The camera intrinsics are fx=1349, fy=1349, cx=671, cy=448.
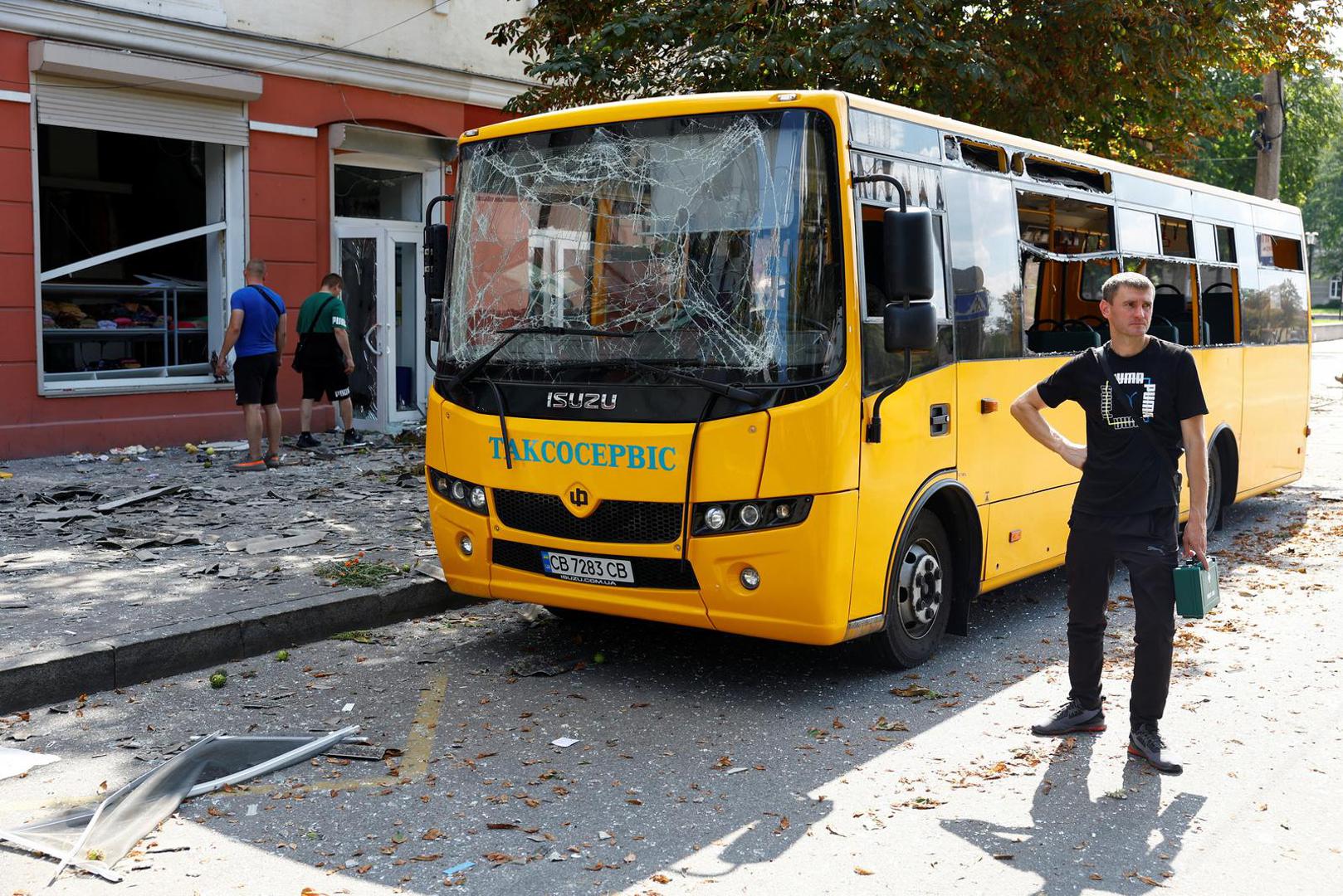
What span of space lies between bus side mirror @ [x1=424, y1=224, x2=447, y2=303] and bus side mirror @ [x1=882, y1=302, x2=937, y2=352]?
2.48 m

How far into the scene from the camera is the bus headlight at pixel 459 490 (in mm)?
6508

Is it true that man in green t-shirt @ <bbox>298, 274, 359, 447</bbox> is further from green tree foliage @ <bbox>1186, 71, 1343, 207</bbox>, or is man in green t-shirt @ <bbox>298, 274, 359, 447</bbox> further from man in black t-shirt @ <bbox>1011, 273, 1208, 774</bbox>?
green tree foliage @ <bbox>1186, 71, 1343, 207</bbox>

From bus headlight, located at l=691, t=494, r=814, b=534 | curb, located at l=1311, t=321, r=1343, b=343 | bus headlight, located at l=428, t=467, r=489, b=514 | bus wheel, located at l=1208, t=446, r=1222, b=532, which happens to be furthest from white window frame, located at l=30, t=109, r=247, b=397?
curb, located at l=1311, t=321, r=1343, b=343

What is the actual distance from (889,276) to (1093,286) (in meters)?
3.27

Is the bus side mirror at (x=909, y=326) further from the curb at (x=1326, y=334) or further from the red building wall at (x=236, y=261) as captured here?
the curb at (x=1326, y=334)

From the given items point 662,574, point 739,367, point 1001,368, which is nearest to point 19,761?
point 662,574

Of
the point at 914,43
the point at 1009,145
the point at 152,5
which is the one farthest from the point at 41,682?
the point at 152,5

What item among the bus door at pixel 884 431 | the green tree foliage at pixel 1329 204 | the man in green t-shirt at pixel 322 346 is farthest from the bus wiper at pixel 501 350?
the green tree foliage at pixel 1329 204

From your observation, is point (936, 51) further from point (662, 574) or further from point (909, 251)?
point (662, 574)

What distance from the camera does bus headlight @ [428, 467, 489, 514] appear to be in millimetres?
6508

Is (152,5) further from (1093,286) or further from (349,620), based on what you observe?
(1093,286)

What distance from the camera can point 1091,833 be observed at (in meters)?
4.54

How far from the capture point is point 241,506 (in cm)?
1033

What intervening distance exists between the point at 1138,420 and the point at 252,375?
9150mm
